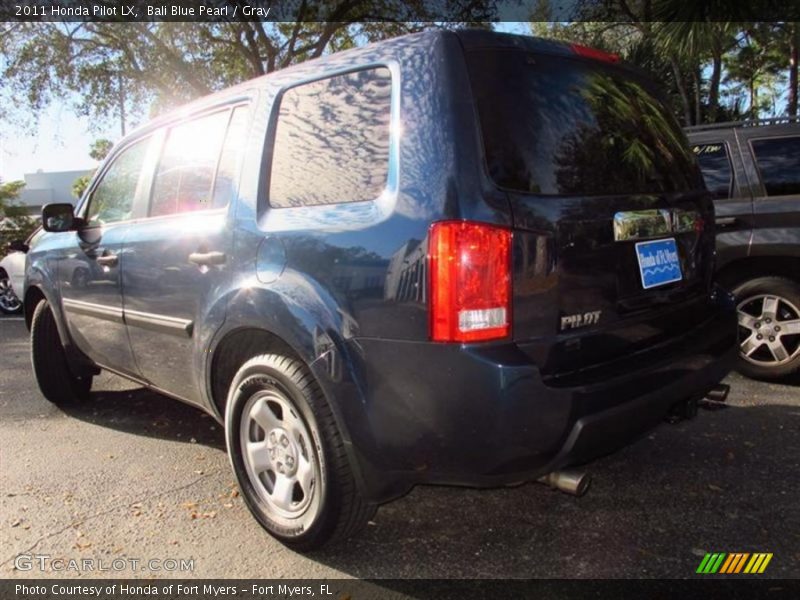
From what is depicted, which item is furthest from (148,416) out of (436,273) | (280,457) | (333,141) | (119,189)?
(436,273)

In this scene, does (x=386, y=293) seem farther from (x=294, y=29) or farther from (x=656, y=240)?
(x=294, y=29)

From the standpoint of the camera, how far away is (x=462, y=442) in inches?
78.3

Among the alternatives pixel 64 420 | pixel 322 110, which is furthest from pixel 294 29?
pixel 322 110

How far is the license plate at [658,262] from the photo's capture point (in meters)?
2.37

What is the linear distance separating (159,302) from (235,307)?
75 centimetres

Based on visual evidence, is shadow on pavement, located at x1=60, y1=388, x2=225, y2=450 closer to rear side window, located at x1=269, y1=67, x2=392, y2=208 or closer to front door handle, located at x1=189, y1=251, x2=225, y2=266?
front door handle, located at x1=189, y1=251, x2=225, y2=266

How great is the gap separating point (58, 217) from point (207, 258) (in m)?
1.79

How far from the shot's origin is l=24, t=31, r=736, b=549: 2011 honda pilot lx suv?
6.49 ft

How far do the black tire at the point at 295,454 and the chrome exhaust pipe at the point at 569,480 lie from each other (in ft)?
2.25

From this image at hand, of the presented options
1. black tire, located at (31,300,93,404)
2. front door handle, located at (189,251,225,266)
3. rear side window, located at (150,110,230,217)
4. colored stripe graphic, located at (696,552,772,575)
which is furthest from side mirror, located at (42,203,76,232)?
colored stripe graphic, located at (696,552,772,575)

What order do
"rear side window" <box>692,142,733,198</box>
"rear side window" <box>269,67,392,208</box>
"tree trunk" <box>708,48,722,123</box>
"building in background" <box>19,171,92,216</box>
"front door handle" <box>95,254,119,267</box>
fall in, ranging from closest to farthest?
"rear side window" <box>269,67,392,208</box>
"front door handle" <box>95,254,119,267</box>
"rear side window" <box>692,142,733,198</box>
"tree trunk" <box>708,48,722,123</box>
"building in background" <box>19,171,92,216</box>

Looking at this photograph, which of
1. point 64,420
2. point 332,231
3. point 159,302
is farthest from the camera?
point 64,420

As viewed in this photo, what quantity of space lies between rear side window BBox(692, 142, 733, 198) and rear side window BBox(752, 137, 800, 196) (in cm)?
19

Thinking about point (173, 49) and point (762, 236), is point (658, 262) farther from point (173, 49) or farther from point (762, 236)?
point (173, 49)
